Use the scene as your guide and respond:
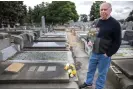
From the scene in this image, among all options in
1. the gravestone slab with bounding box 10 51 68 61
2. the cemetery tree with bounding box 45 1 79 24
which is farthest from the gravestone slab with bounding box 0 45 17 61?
the cemetery tree with bounding box 45 1 79 24

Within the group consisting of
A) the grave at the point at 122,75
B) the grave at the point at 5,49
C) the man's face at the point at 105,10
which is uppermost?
the man's face at the point at 105,10

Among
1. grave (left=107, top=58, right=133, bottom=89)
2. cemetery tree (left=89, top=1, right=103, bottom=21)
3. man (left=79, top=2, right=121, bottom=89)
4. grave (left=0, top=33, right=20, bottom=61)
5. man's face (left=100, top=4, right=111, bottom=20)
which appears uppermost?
cemetery tree (left=89, top=1, right=103, bottom=21)

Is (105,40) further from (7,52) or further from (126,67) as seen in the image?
(7,52)

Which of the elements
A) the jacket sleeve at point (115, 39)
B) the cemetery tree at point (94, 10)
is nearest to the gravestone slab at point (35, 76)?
the jacket sleeve at point (115, 39)

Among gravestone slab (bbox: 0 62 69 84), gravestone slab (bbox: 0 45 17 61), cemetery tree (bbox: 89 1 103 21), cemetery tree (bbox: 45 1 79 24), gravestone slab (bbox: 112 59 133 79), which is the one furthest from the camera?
cemetery tree (bbox: 89 1 103 21)

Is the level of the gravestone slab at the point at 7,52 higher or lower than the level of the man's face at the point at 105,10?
lower

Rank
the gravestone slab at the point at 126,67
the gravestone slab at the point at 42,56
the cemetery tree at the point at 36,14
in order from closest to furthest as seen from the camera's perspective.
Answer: the gravestone slab at the point at 126,67
the gravestone slab at the point at 42,56
the cemetery tree at the point at 36,14

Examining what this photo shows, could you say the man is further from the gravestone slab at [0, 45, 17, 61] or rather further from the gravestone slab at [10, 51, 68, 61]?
the gravestone slab at [0, 45, 17, 61]

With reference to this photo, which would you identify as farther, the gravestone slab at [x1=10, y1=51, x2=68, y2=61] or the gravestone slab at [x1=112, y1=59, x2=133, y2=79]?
the gravestone slab at [x1=10, y1=51, x2=68, y2=61]

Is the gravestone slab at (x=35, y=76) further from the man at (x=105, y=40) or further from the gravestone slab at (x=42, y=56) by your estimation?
the gravestone slab at (x=42, y=56)

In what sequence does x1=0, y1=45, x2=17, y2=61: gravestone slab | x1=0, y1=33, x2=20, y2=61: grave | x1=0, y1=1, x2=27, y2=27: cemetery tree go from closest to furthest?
x1=0, y1=45, x2=17, y2=61: gravestone slab
x1=0, y1=33, x2=20, y2=61: grave
x1=0, y1=1, x2=27, y2=27: cemetery tree

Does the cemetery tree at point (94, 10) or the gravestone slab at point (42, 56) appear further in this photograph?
the cemetery tree at point (94, 10)

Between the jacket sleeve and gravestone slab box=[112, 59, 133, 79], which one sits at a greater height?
the jacket sleeve

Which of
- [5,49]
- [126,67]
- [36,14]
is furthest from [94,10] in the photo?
[126,67]
